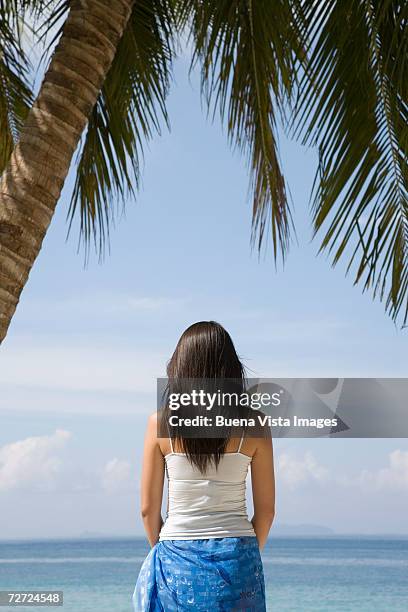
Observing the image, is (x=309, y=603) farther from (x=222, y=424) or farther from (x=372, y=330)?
(x=222, y=424)

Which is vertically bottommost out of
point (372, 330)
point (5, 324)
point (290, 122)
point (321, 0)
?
point (5, 324)

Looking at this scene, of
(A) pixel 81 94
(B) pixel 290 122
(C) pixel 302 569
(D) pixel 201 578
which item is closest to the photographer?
(D) pixel 201 578

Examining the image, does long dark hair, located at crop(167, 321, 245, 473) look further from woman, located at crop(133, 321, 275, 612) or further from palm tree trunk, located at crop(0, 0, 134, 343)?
palm tree trunk, located at crop(0, 0, 134, 343)

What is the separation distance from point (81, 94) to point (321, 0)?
6.42ft

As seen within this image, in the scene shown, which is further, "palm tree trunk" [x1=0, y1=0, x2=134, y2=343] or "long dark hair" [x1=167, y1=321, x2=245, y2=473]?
"palm tree trunk" [x1=0, y1=0, x2=134, y2=343]

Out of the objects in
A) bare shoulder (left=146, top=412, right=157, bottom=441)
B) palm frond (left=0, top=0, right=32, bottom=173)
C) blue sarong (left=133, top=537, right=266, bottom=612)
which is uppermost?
palm frond (left=0, top=0, right=32, bottom=173)

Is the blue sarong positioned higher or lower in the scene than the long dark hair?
lower

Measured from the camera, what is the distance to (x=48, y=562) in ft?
133

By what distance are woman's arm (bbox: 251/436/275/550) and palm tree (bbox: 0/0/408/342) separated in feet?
6.12

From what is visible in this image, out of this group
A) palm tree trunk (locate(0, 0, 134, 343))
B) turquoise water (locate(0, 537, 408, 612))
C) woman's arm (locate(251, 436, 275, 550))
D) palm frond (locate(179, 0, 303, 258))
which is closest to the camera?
woman's arm (locate(251, 436, 275, 550))

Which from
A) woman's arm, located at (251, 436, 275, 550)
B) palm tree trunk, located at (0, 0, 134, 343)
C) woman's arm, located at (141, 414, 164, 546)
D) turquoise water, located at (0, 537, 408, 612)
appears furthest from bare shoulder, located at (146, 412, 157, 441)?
Result: turquoise water, located at (0, 537, 408, 612)

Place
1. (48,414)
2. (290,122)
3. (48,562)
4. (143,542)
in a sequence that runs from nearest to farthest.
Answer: (290,122), (48,562), (143,542), (48,414)

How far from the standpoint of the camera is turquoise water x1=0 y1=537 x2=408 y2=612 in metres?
30.8

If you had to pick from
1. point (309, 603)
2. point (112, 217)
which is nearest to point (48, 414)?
point (309, 603)
